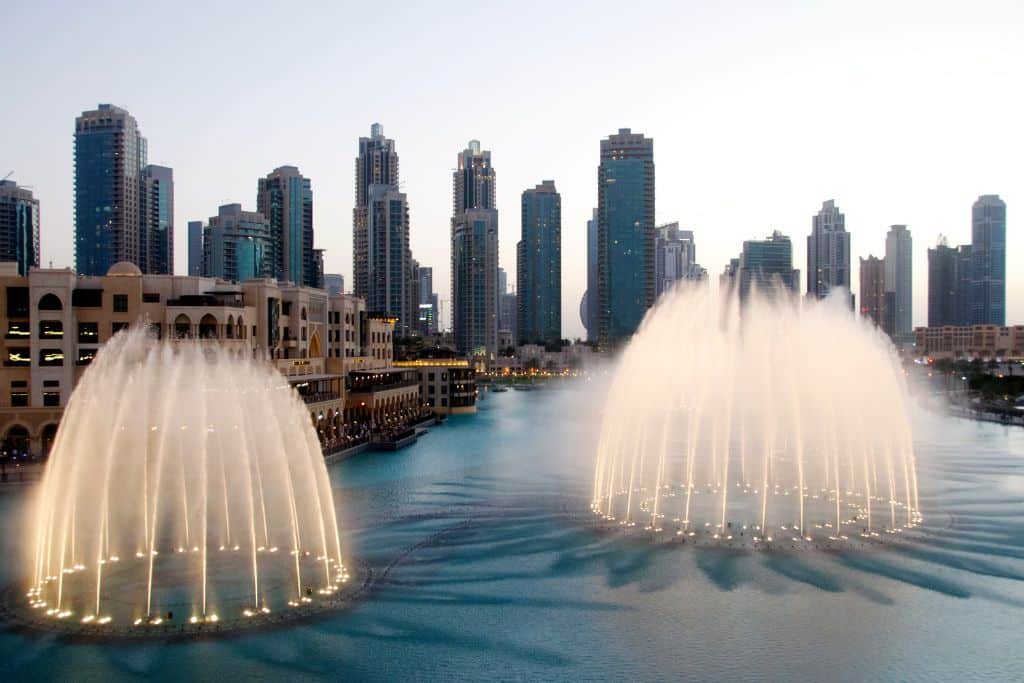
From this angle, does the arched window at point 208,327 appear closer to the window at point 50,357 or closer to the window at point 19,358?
the window at point 50,357

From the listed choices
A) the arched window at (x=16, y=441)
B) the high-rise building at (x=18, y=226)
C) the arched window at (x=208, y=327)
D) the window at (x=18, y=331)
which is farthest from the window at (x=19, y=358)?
the high-rise building at (x=18, y=226)

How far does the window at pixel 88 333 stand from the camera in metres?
55.7

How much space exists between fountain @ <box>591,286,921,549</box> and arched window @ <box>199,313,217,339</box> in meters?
25.5

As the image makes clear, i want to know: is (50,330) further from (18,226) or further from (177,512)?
(18,226)

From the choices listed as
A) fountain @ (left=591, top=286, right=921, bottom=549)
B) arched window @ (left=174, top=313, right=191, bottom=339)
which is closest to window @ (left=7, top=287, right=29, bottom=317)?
arched window @ (left=174, top=313, right=191, bottom=339)

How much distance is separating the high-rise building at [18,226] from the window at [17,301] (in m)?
138

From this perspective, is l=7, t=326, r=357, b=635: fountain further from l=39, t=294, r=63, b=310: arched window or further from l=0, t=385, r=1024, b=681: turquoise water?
l=39, t=294, r=63, b=310: arched window

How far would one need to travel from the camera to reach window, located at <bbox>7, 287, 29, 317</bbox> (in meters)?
54.0

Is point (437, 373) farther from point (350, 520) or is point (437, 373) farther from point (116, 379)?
point (350, 520)

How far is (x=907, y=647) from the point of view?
72.9 ft

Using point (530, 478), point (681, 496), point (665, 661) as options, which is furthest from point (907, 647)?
point (530, 478)

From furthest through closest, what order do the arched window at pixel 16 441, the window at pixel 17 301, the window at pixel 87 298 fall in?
the window at pixel 87 298
the window at pixel 17 301
the arched window at pixel 16 441

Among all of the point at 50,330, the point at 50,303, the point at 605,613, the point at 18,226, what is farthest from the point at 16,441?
the point at 18,226

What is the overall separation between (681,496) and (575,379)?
15205 cm
